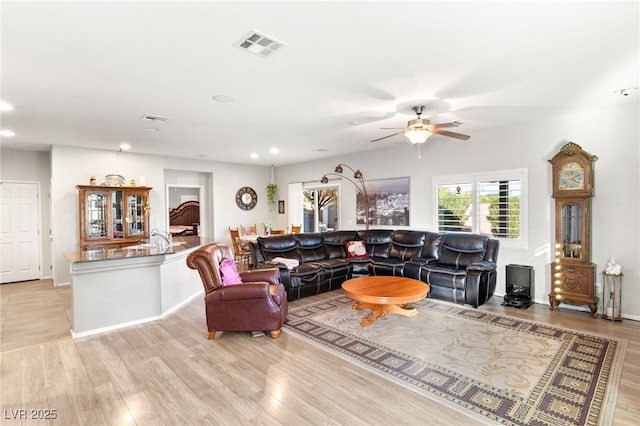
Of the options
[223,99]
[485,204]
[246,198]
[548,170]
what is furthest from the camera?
[246,198]

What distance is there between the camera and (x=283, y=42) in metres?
2.52

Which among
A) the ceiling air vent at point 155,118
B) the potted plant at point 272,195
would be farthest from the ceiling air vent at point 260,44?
the potted plant at point 272,195

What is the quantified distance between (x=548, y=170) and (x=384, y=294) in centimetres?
325

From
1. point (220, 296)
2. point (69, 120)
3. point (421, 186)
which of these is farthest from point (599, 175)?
point (69, 120)

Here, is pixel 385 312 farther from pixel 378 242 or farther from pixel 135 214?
pixel 135 214

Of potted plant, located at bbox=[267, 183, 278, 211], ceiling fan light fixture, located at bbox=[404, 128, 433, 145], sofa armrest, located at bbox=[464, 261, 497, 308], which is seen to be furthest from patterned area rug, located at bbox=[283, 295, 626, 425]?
potted plant, located at bbox=[267, 183, 278, 211]

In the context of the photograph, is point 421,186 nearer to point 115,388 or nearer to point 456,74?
point 456,74

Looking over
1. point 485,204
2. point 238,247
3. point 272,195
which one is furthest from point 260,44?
point 272,195

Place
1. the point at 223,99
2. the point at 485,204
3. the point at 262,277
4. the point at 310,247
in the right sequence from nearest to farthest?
the point at 223,99 → the point at 262,277 → the point at 485,204 → the point at 310,247

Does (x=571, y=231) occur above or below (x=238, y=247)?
above

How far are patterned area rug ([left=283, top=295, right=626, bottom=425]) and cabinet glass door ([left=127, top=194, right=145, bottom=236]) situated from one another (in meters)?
4.33

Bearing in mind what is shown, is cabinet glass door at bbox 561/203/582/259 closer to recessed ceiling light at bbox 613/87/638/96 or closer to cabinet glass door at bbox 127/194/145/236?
recessed ceiling light at bbox 613/87/638/96

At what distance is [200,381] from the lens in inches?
110

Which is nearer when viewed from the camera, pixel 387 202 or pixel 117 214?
A: pixel 117 214
